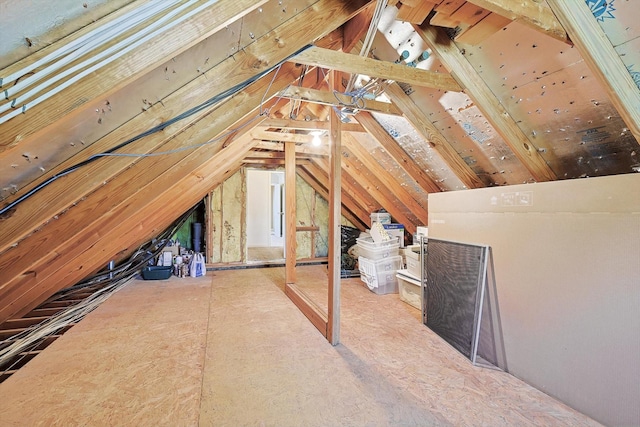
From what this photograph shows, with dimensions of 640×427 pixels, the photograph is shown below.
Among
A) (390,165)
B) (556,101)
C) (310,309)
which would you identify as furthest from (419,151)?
(310,309)

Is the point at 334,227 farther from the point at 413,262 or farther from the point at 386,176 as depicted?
the point at 386,176

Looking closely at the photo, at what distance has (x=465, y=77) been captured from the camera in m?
1.77

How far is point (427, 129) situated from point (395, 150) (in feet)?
2.02

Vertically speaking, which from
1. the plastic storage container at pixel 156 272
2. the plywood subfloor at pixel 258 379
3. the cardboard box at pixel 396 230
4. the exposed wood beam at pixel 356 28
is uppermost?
the exposed wood beam at pixel 356 28

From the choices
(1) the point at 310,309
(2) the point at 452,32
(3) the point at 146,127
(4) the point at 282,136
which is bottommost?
(1) the point at 310,309

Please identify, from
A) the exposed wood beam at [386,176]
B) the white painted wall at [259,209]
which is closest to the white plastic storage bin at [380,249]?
the exposed wood beam at [386,176]

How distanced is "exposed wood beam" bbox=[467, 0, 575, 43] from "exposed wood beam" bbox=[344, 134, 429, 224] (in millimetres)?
2265

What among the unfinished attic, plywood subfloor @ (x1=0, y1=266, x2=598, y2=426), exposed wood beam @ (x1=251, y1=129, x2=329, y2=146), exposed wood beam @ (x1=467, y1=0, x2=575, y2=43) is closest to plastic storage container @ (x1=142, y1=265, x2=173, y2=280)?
the unfinished attic

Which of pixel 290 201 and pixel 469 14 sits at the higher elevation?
pixel 469 14

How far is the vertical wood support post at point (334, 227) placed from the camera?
7.60 ft

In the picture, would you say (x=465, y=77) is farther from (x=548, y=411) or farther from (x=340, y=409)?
(x=340, y=409)

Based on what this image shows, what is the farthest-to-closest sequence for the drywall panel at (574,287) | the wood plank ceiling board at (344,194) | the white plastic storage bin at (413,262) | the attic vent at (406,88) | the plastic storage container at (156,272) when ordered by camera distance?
the wood plank ceiling board at (344,194), the plastic storage container at (156,272), the white plastic storage bin at (413,262), the attic vent at (406,88), the drywall panel at (574,287)

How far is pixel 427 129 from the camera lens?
235cm

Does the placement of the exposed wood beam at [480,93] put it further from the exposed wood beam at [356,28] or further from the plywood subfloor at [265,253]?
the plywood subfloor at [265,253]
